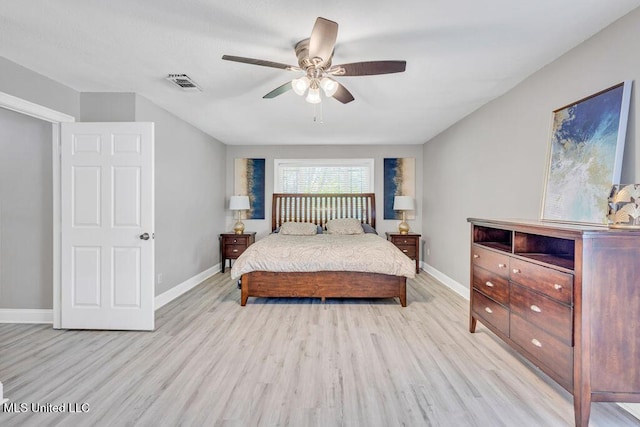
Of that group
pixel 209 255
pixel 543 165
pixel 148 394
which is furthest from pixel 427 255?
pixel 148 394

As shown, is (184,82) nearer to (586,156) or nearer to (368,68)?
(368,68)

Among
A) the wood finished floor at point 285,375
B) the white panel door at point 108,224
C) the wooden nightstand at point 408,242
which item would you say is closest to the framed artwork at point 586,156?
the wood finished floor at point 285,375

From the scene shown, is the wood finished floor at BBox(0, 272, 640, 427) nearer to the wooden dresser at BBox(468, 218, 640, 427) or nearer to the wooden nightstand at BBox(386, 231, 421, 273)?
the wooden dresser at BBox(468, 218, 640, 427)

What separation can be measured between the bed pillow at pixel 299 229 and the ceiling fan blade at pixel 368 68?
3.27 m

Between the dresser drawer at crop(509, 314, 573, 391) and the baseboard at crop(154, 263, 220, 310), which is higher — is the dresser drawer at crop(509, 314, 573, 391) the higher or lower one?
the higher one

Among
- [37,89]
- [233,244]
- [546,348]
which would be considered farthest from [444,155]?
[37,89]

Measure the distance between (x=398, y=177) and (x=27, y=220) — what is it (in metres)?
5.61

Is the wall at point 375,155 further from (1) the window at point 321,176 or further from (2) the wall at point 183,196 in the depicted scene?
(2) the wall at point 183,196

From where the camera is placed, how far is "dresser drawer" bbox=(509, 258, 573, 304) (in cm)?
168

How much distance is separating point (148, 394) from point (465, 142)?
4491mm

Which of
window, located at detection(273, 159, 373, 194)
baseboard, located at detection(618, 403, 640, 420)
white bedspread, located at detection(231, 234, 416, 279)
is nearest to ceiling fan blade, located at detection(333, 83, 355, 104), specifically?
white bedspread, located at detection(231, 234, 416, 279)

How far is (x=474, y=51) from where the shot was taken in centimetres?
231

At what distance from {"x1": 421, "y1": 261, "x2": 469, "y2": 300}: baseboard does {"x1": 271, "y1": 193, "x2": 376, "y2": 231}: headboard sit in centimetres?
130

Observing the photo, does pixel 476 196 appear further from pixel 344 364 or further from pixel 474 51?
pixel 344 364
